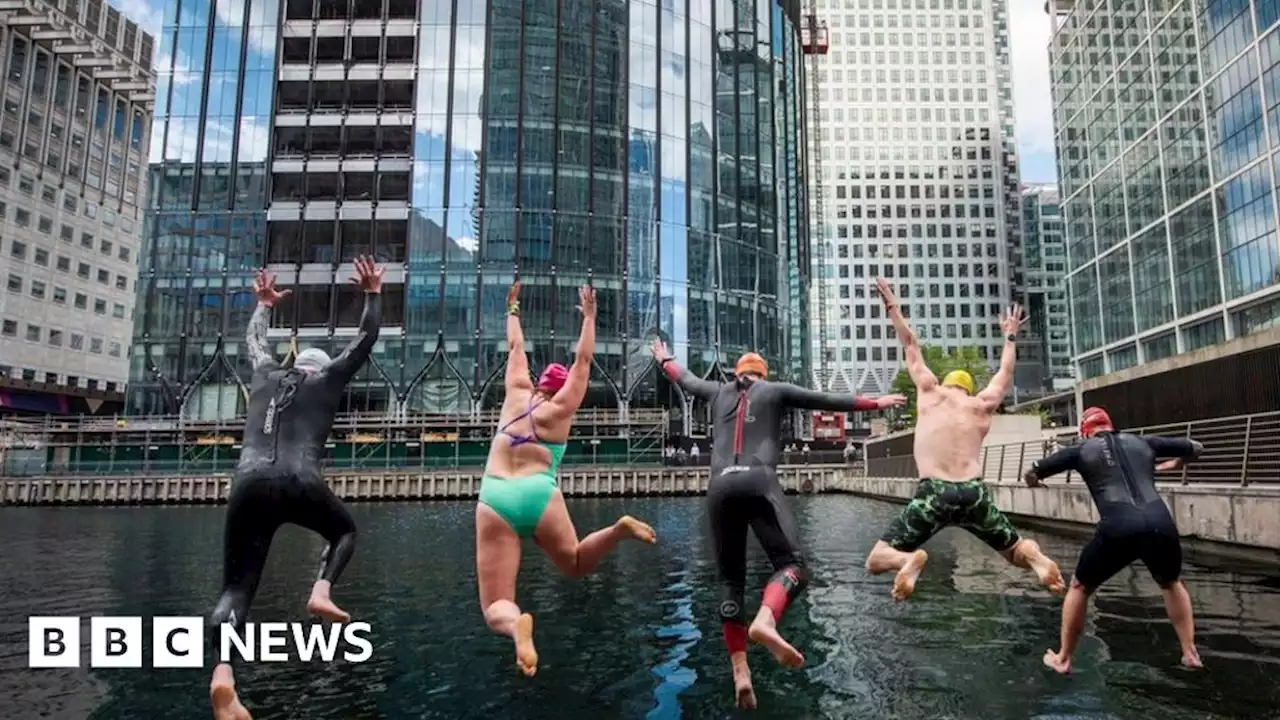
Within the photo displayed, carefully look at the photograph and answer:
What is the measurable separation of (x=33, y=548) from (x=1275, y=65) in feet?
222

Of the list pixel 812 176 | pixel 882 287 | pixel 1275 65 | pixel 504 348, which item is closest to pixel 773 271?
pixel 504 348

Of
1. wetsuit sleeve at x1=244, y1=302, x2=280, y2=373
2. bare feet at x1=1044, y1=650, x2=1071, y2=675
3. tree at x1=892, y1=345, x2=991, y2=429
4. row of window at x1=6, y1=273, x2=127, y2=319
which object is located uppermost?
row of window at x1=6, y1=273, x2=127, y2=319

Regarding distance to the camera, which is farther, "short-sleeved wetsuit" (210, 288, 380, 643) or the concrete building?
the concrete building

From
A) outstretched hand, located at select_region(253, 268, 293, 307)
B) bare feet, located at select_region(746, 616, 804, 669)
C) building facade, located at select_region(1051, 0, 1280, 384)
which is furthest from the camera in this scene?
building facade, located at select_region(1051, 0, 1280, 384)

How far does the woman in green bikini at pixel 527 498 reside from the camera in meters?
6.38

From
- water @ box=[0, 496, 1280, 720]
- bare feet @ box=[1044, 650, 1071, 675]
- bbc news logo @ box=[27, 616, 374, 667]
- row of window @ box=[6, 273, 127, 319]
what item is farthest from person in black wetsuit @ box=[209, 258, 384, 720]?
row of window @ box=[6, 273, 127, 319]

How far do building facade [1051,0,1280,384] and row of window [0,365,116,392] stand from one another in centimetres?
8709

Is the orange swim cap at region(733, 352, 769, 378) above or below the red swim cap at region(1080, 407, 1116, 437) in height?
above

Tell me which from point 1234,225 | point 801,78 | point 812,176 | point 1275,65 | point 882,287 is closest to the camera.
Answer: point 882,287

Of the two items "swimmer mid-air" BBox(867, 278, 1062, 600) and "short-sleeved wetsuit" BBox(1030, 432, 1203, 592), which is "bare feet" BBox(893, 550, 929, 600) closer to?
"swimmer mid-air" BBox(867, 278, 1062, 600)

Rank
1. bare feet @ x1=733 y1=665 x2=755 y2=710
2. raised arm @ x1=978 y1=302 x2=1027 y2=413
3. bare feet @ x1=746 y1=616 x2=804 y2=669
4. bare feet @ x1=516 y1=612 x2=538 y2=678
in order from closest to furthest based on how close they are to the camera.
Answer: bare feet @ x1=516 y1=612 x2=538 y2=678
bare feet @ x1=746 y1=616 x2=804 y2=669
bare feet @ x1=733 y1=665 x2=755 y2=710
raised arm @ x1=978 y1=302 x2=1027 y2=413

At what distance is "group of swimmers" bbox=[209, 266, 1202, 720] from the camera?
631 centimetres

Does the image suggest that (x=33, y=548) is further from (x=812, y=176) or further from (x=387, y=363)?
(x=812, y=176)

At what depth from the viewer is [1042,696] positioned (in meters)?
7.25
